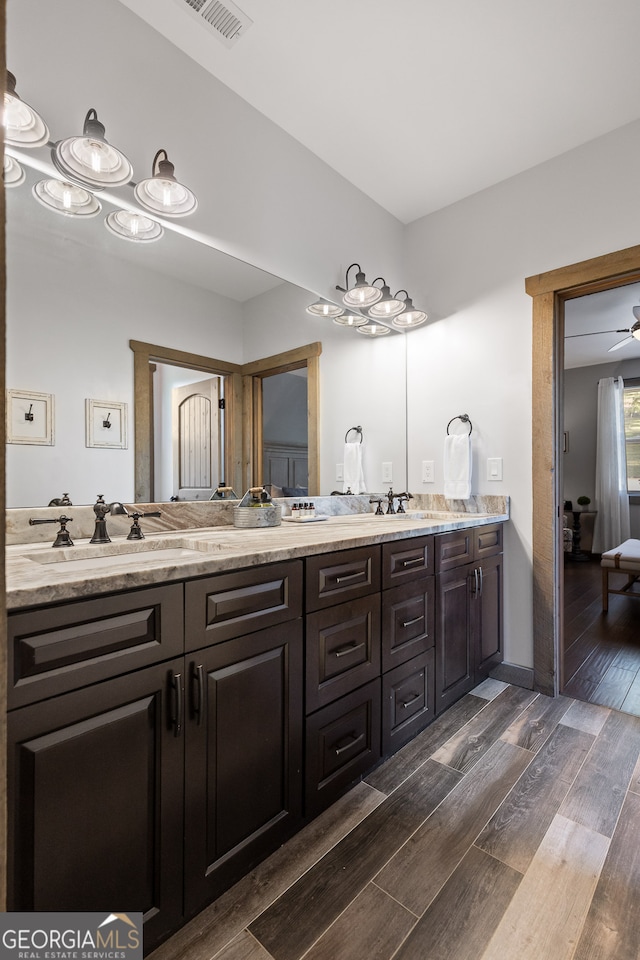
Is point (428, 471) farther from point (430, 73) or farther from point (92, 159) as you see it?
point (92, 159)

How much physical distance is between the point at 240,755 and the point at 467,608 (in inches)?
55.4

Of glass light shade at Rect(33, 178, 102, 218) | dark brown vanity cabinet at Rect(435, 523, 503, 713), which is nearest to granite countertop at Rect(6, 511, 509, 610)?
dark brown vanity cabinet at Rect(435, 523, 503, 713)

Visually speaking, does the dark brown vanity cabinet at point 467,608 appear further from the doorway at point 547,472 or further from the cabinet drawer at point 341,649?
the cabinet drawer at point 341,649

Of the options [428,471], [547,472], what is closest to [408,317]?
[428,471]

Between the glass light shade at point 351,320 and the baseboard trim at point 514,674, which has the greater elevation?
the glass light shade at point 351,320

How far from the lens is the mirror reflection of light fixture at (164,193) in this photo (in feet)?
5.28

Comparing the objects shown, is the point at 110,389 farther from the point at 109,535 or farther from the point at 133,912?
the point at 133,912

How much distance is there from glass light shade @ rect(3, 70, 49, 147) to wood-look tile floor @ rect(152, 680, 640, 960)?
2209mm

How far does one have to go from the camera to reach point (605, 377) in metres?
6.21

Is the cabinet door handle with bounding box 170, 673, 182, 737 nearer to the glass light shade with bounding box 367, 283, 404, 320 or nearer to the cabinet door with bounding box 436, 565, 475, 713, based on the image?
the cabinet door with bounding box 436, 565, 475, 713

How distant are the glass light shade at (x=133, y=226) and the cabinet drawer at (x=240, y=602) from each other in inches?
51.0

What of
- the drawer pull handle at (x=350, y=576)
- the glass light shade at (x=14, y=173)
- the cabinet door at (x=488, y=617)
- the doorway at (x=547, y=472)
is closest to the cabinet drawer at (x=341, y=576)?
the drawer pull handle at (x=350, y=576)

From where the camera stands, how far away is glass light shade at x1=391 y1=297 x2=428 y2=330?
9.23 feet

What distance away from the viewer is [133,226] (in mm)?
1662
